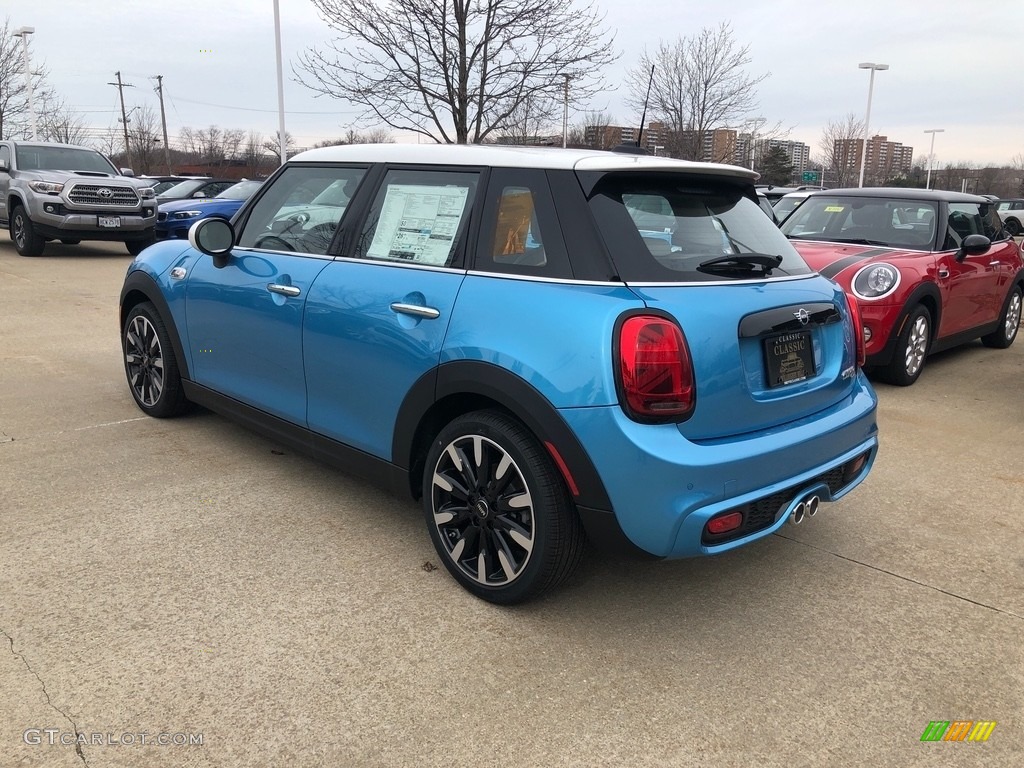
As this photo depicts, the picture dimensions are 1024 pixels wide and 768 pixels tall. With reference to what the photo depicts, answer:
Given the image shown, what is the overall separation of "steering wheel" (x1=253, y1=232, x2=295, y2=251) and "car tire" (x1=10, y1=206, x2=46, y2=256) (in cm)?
1135

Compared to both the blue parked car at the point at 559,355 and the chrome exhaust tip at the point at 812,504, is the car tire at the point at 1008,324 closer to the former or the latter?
the blue parked car at the point at 559,355

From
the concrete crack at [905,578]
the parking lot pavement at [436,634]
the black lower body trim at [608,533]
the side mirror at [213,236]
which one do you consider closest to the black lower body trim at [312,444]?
the parking lot pavement at [436,634]

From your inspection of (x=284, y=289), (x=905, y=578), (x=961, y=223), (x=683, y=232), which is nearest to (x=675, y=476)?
(x=683, y=232)

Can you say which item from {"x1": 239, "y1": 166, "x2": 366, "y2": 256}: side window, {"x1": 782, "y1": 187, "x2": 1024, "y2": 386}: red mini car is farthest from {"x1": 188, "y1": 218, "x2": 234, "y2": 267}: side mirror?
{"x1": 782, "y1": 187, "x2": 1024, "y2": 386}: red mini car

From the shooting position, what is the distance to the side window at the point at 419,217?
3076 millimetres

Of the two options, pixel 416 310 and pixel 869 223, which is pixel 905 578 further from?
pixel 869 223

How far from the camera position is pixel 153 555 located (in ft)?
10.5

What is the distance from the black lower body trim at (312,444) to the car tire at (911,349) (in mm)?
4621

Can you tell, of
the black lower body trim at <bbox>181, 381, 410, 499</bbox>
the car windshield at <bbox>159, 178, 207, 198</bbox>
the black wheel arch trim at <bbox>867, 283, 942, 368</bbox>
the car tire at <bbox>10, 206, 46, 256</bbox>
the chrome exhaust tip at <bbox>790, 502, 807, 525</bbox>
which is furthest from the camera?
the car windshield at <bbox>159, 178, 207, 198</bbox>

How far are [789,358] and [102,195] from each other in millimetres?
13008

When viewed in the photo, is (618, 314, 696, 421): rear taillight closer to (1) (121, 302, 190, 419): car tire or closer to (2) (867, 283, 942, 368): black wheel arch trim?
(1) (121, 302, 190, 419): car tire

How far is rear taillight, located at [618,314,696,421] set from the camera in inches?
96.5

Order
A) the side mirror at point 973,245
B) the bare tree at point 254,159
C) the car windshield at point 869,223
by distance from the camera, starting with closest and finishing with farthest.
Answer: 1. the side mirror at point 973,245
2. the car windshield at point 869,223
3. the bare tree at point 254,159

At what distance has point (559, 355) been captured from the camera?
2.54 metres
